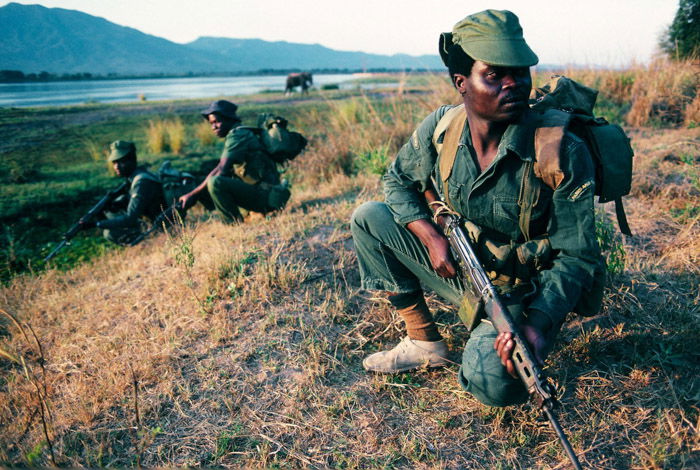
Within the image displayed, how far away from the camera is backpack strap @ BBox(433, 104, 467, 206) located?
6.95 ft

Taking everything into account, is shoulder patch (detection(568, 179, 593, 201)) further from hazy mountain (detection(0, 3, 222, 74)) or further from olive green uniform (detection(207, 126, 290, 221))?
hazy mountain (detection(0, 3, 222, 74))

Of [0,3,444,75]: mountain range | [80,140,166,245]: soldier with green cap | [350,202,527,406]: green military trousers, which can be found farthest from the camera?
[0,3,444,75]: mountain range

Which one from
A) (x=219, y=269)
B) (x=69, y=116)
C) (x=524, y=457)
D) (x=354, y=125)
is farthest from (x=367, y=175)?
(x=69, y=116)

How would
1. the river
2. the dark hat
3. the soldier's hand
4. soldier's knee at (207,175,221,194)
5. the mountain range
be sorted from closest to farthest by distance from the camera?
the soldier's hand
soldier's knee at (207,175,221,194)
the dark hat
the river
the mountain range

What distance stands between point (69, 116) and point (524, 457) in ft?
60.7

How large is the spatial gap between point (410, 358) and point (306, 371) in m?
0.60

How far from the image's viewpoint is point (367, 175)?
18.6ft

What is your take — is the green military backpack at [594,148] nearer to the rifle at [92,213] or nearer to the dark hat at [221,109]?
the dark hat at [221,109]

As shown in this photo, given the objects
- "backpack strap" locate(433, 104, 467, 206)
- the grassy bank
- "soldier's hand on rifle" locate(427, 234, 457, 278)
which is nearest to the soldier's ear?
"backpack strap" locate(433, 104, 467, 206)

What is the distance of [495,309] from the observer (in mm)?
1759

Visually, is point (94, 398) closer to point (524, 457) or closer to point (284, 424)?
point (284, 424)

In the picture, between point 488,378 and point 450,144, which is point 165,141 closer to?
point 450,144

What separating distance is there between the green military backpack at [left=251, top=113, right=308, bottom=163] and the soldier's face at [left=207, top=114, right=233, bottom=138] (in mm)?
343

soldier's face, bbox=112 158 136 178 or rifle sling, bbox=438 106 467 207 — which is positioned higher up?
rifle sling, bbox=438 106 467 207
